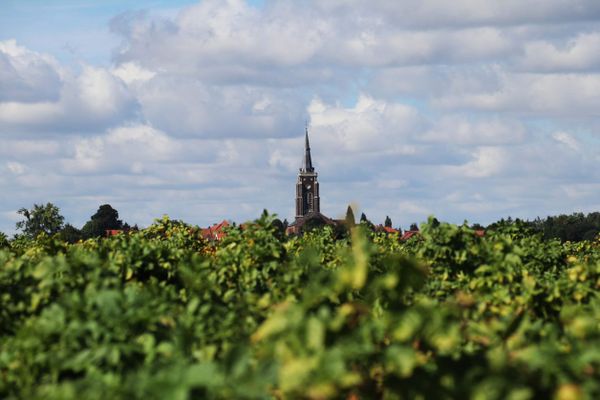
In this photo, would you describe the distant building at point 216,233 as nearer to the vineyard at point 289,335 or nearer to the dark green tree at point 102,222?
the vineyard at point 289,335

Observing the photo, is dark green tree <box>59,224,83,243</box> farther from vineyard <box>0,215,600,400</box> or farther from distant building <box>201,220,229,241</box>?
vineyard <box>0,215,600,400</box>

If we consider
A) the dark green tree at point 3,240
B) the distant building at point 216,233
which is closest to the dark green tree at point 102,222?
the distant building at point 216,233

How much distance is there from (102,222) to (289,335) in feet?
457

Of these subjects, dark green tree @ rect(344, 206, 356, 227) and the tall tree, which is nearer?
dark green tree @ rect(344, 206, 356, 227)

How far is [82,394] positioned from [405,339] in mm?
1868

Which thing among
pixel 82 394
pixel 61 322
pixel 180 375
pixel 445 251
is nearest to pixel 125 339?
pixel 61 322

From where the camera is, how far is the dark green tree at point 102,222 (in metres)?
138

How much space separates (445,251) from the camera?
522 inches

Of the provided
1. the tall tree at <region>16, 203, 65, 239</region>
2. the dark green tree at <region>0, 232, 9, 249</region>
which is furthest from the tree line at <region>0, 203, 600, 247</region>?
the dark green tree at <region>0, 232, 9, 249</region>

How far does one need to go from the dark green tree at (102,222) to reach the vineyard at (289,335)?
128152 millimetres

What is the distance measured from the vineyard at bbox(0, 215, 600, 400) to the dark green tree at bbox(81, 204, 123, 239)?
128m

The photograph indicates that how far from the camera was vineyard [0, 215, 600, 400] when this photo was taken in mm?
5387

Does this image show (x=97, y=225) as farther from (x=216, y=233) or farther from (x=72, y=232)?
(x=216, y=233)

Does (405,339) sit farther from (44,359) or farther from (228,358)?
(44,359)
